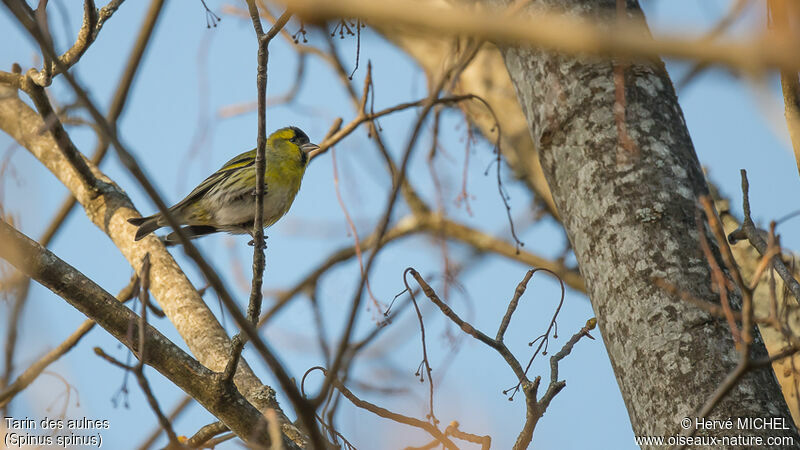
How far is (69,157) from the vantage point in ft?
13.4

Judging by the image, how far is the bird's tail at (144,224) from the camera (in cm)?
401

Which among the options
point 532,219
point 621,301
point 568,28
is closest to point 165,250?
point 621,301

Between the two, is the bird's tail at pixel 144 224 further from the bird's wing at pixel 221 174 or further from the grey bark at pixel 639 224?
the grey bark at pixel 639 224

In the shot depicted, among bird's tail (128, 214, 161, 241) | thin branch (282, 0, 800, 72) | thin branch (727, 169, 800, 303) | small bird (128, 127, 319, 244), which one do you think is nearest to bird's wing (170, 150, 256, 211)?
small bird (128, 127, 319, 244)

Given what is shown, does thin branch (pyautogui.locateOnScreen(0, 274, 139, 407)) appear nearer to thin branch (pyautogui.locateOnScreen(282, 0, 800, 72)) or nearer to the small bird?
the small bird

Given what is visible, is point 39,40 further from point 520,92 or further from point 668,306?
point 520,92

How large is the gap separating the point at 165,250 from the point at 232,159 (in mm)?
1825

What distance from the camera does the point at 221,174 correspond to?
5316 millimetres

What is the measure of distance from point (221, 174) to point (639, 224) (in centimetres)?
326

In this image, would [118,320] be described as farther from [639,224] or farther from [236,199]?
[236,199]

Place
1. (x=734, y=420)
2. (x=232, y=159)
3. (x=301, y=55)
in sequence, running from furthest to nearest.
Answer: (x=301, y=55)
(x=232, y=159)
(x=734, y=420)

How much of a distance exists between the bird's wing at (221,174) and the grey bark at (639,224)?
2448mm

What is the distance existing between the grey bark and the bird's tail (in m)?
1.91

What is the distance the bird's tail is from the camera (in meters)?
4.01
